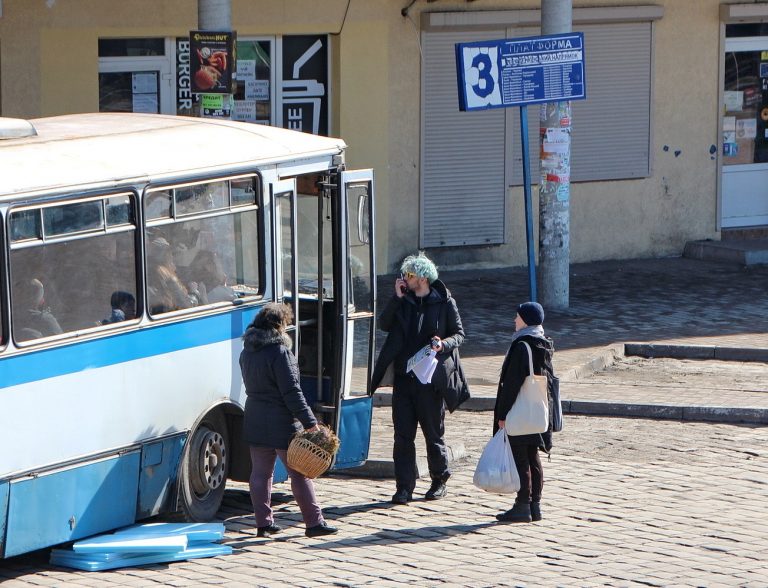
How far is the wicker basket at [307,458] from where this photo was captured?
28.7 feet

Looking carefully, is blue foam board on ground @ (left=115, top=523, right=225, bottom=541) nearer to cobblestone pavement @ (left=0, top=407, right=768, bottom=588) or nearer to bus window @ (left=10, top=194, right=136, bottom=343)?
cobblestone pavement @ (left=0, top=407, right=768, bottom=588)

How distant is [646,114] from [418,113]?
3.75m

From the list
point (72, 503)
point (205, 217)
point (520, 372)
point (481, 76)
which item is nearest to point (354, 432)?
point (520, 372)

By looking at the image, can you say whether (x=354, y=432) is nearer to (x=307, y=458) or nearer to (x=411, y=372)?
(x=411, y=372)

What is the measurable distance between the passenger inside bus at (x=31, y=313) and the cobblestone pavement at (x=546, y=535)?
4.45ft

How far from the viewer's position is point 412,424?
32.6 ft

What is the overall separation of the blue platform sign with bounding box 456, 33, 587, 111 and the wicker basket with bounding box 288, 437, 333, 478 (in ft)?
20.1

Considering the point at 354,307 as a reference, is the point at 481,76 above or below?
above

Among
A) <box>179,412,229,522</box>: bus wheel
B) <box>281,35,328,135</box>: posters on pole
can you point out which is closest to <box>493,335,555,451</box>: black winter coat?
<box>179,412,229,522</box>: bus wheel

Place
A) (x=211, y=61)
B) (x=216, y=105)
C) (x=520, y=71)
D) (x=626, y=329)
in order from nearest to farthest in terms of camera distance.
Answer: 1. (x=211, y=61)
2. (x=216, y=105)
3. (x=520, y=71)
4. (x=626, y=329)

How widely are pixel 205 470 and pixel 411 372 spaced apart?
1506mm

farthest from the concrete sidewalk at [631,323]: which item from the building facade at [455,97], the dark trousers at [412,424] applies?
the dark trousers at [412,424]

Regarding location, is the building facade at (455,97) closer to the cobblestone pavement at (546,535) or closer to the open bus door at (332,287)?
the open bus door at (332,287)

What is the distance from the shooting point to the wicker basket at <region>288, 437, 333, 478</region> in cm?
875
